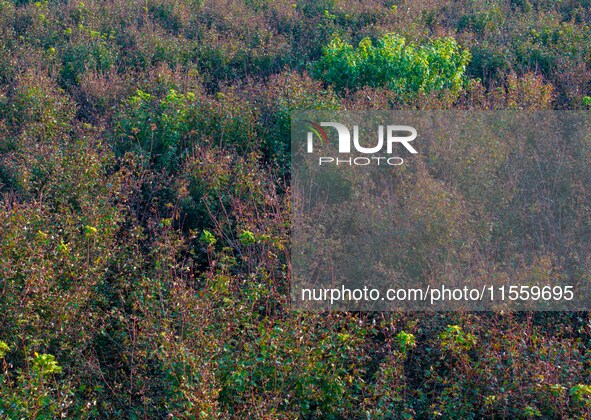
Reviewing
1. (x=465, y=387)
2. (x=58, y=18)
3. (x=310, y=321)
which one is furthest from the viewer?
(x=58, y=18)

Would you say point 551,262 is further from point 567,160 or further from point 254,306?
point 254,306

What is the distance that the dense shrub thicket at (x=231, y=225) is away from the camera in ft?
14.2

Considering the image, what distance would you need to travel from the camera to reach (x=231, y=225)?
6.31m

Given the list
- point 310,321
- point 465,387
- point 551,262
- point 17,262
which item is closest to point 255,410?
point 310,321

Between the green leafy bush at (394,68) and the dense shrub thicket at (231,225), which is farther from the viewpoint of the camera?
the green leafy bush at (394,68)

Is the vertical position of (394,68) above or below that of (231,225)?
above

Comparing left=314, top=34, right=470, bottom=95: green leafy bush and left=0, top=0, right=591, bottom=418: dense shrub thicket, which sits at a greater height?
left=314, top=34, right=470, bottom=95: green leafy bush

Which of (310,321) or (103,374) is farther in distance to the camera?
(310,321)

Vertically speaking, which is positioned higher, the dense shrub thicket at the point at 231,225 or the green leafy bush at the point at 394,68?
the green leafy bush at the point at 394,68

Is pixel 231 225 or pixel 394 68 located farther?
pixel 394 68

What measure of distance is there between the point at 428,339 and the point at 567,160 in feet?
9.56

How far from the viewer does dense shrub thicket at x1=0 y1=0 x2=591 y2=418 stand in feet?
14.2

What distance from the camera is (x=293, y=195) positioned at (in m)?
6.19

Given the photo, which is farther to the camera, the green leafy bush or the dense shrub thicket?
the green leafy bush
